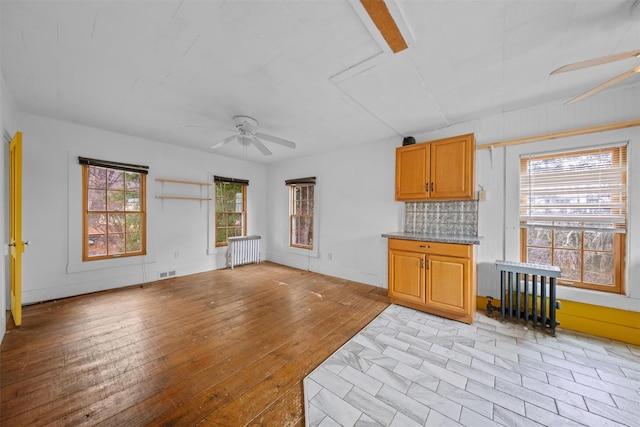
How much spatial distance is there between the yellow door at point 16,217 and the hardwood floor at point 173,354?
279 mm

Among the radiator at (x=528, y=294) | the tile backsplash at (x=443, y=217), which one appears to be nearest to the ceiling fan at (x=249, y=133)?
the tile backsplash at (x=443, y=217)

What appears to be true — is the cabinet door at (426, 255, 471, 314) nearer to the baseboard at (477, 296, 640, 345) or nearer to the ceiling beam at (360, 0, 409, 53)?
the baseboard at (477, 296, 640, 345)

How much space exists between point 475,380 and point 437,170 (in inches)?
90.2

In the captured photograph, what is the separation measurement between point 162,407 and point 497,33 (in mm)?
3396

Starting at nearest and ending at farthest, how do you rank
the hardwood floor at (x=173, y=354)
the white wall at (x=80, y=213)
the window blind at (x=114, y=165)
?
the hardwood floor at (x=173, y=354) < the white wall at (x=80, y=213) < the window blind at (x=114, y=165)

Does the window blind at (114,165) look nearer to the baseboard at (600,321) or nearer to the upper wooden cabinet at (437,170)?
the upper wooden cabinet at (437,170)

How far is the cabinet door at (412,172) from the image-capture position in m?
3.24

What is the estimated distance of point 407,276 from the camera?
313 centimetres

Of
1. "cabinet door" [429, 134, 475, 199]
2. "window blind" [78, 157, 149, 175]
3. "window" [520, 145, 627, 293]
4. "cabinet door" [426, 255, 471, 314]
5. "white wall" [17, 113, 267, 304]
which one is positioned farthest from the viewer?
"window blind" [78, 157, 149, 175]

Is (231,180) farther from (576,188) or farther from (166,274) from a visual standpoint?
(576,188)

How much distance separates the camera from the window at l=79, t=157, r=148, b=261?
366 cm

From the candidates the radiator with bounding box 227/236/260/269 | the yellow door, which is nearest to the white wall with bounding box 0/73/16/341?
the yellow door

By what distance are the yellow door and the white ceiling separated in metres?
0.66

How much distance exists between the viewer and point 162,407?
157 cm
